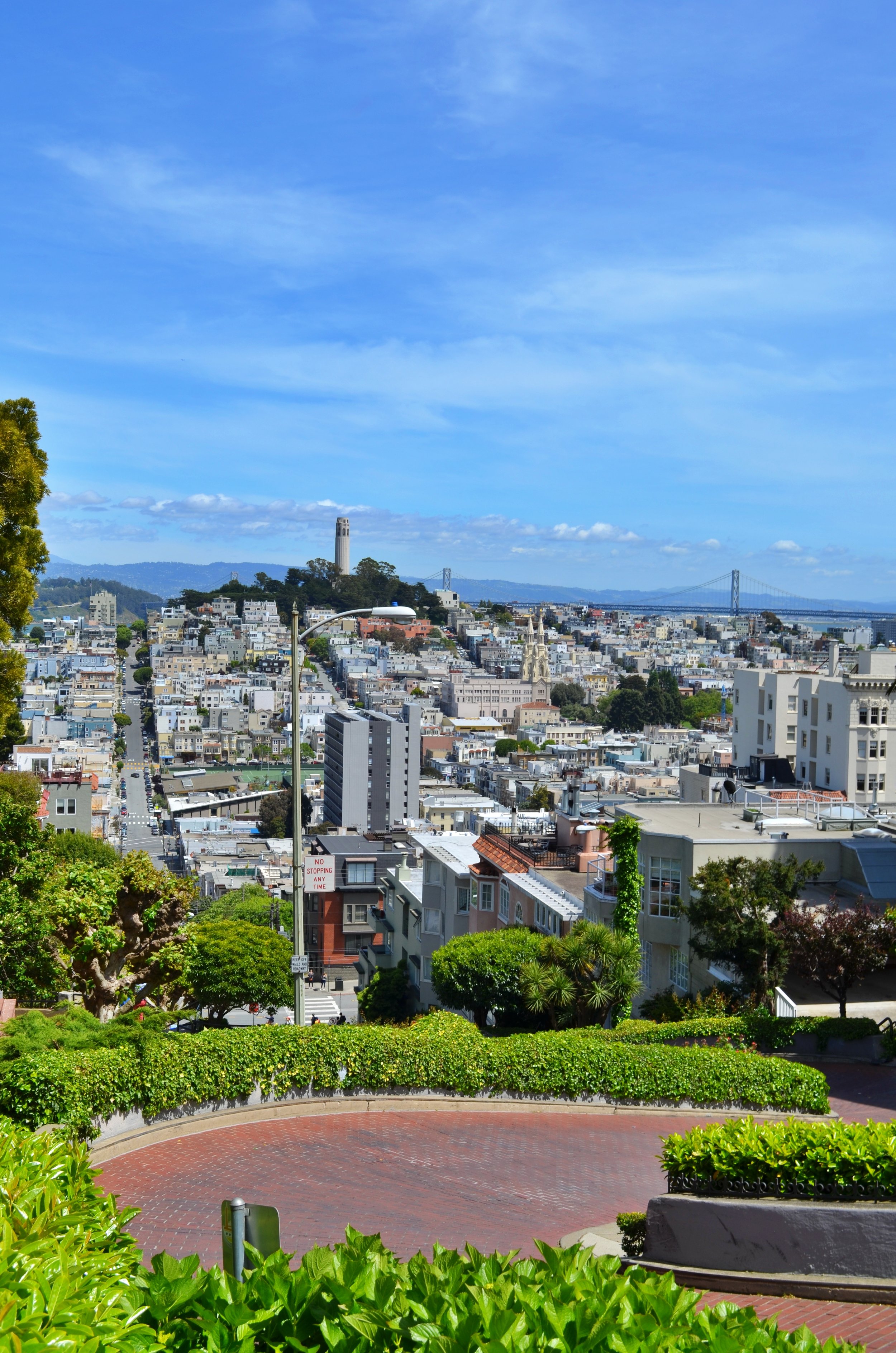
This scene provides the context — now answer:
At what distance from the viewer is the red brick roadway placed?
7.95 m

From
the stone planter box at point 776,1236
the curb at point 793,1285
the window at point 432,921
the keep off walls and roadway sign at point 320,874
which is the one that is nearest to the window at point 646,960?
the keep off walls and roadway sign at point 320,874

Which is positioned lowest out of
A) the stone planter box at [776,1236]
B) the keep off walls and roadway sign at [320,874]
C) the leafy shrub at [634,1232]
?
the leafy shrub at [634,1232]

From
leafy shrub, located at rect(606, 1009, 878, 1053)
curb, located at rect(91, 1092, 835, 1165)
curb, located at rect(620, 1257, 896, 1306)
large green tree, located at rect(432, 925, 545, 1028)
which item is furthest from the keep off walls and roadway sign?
large green tree, located at rect(432, 925, 545, 1028)

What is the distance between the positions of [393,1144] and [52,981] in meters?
6.44

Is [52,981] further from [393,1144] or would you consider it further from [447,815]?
[447,815]

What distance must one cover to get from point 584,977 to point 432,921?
15943 mm

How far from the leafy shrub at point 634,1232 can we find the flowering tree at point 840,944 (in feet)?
26.4

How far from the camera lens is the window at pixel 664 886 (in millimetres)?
20062

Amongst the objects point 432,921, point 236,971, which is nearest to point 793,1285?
point 236,971

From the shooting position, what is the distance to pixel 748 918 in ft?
53.2

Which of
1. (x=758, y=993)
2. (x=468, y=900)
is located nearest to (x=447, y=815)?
(x=468, y=900)

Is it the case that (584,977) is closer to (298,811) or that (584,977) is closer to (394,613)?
(298,811)

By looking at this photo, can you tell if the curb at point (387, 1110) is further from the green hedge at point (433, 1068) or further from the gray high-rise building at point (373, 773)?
the gray high-rise building at point (373, 773)

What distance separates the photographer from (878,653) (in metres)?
47.9
